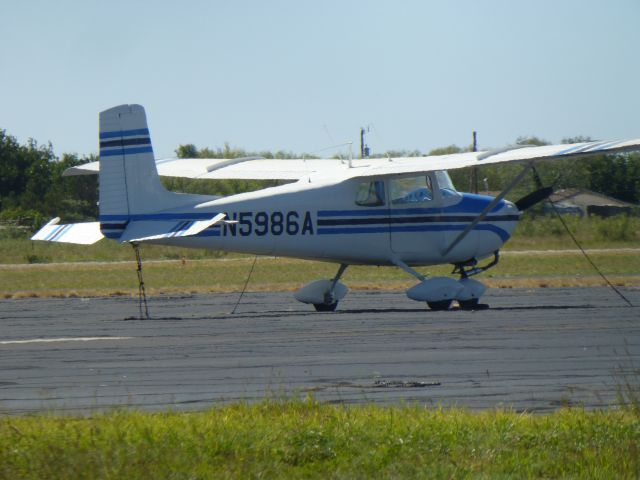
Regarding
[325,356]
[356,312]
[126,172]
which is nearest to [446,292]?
[356,312]

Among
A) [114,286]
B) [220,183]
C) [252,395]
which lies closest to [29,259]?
[114,286]

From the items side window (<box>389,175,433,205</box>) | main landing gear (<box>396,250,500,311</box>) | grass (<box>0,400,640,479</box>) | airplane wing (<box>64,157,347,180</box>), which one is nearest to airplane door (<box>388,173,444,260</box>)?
side window (<box>389,175,433,205</box>)

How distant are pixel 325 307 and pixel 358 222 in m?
1.73

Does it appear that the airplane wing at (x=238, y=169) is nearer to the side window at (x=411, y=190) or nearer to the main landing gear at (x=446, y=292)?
the side window at (x=411, y=190)

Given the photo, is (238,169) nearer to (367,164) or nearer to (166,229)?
(367,164)

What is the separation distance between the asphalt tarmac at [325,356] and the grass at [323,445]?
908 mm

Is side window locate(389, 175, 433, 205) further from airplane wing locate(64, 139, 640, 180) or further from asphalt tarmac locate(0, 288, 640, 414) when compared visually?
asphalt tarmac locate(0, 288, 640, 414)

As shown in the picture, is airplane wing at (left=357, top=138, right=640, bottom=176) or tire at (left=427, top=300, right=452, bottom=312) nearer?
airplane wing at (left=357, top=138, right=640, bottom=176)

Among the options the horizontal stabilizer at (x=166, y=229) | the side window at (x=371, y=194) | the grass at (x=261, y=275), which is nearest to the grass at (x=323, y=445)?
the horizontal stabilizer at (x=166, y=229)

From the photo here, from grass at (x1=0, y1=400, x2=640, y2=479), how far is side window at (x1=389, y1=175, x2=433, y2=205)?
12146mm

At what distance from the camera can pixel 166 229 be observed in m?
19.3

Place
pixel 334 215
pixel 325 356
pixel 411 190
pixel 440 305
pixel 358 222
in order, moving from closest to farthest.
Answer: pixel 325 356
pixel 440 305
pixel 334 215
pixel 358 222
pixel 411 190

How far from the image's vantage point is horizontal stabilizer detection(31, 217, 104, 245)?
2055cm

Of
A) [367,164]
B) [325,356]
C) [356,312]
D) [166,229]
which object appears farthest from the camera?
[367,164]
